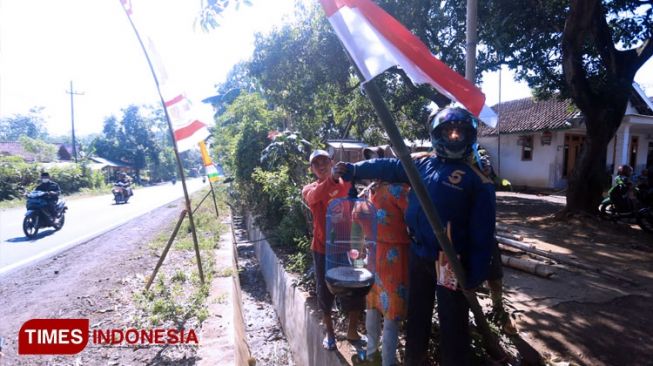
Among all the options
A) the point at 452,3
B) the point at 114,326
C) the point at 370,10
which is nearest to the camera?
the point at 370,10

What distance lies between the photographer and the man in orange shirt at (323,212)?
3.20 meters

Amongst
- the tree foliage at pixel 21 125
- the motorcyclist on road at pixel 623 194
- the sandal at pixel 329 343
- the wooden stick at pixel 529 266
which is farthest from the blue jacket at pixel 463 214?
the tree foliage at pixel 21 125

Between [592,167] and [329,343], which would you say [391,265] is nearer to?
[329,343]

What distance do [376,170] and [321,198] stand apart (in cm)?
88

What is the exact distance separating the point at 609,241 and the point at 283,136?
730cm

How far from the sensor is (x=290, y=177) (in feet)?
21.7

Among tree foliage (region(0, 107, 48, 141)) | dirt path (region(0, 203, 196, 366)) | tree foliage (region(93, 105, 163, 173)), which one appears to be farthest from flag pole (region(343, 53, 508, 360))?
tree foliage (region(0, 107, 48, 141))

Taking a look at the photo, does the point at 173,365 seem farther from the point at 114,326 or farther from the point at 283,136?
the point at 283,136

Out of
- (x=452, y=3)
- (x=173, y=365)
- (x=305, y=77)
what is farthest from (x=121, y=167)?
(x=173, y=365)

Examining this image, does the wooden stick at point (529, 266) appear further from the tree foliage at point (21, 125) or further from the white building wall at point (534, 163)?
the tree foliage at point (21, 125)

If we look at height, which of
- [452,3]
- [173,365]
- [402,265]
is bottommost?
[173,365]

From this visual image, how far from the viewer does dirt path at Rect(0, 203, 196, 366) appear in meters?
3.55

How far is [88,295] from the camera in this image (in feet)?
16.6

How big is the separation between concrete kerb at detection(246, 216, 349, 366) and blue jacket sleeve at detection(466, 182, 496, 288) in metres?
1.60
